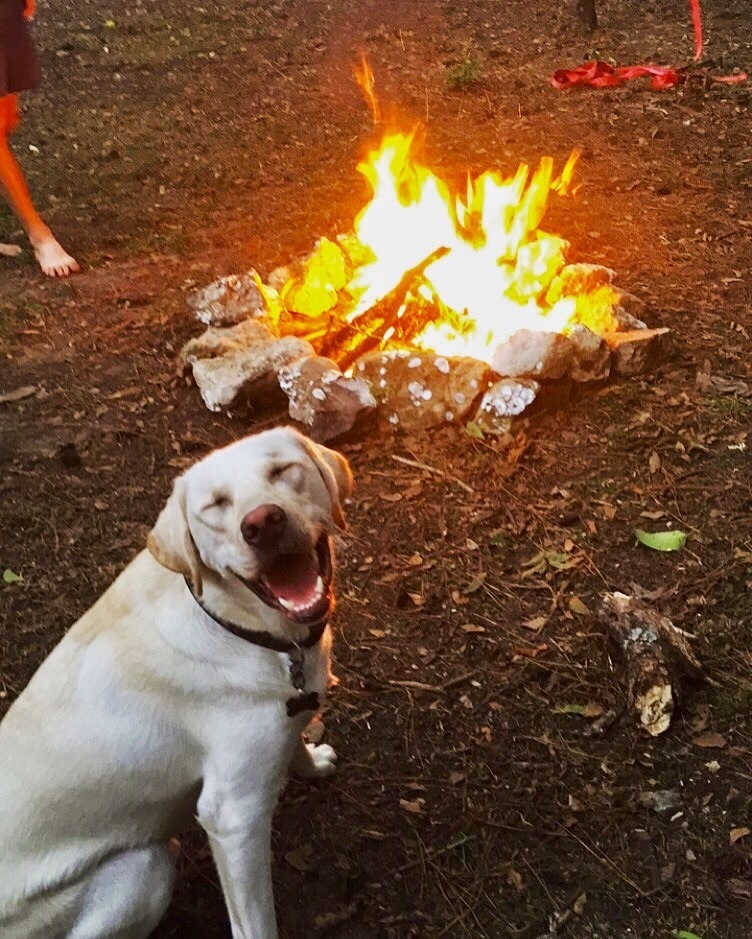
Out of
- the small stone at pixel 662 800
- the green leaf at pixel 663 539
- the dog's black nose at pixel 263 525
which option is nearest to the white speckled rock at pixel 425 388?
the green leaf at pixel 663 539

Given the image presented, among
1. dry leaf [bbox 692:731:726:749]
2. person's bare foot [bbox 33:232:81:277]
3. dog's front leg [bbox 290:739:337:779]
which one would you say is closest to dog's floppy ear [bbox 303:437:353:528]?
dog's front leg [bbox 290:739:337:779]

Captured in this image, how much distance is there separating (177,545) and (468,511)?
2.01 meters

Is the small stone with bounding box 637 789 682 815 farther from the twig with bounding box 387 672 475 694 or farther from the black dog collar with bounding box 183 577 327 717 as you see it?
the black dog collar with bounding box 183 577 327 717

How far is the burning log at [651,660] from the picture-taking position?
10.3ft

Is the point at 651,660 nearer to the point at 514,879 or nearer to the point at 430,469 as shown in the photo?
the point at 514,879

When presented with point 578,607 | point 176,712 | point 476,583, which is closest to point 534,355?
point 476,583

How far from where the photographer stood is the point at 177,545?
7.75ft

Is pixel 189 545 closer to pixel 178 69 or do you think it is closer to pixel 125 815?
pixel 125 815

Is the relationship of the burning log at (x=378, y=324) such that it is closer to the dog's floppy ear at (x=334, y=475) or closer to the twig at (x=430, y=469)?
the twig at (x=430, y=469)

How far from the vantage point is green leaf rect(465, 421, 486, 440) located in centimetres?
449

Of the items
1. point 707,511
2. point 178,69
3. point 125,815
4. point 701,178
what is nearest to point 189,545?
point 125,815

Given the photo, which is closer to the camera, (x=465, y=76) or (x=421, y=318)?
(x=421, y=318)

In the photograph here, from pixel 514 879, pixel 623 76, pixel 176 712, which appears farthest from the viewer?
pixel 623 76

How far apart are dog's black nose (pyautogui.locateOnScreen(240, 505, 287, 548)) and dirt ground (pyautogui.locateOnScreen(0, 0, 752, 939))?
131 cm
